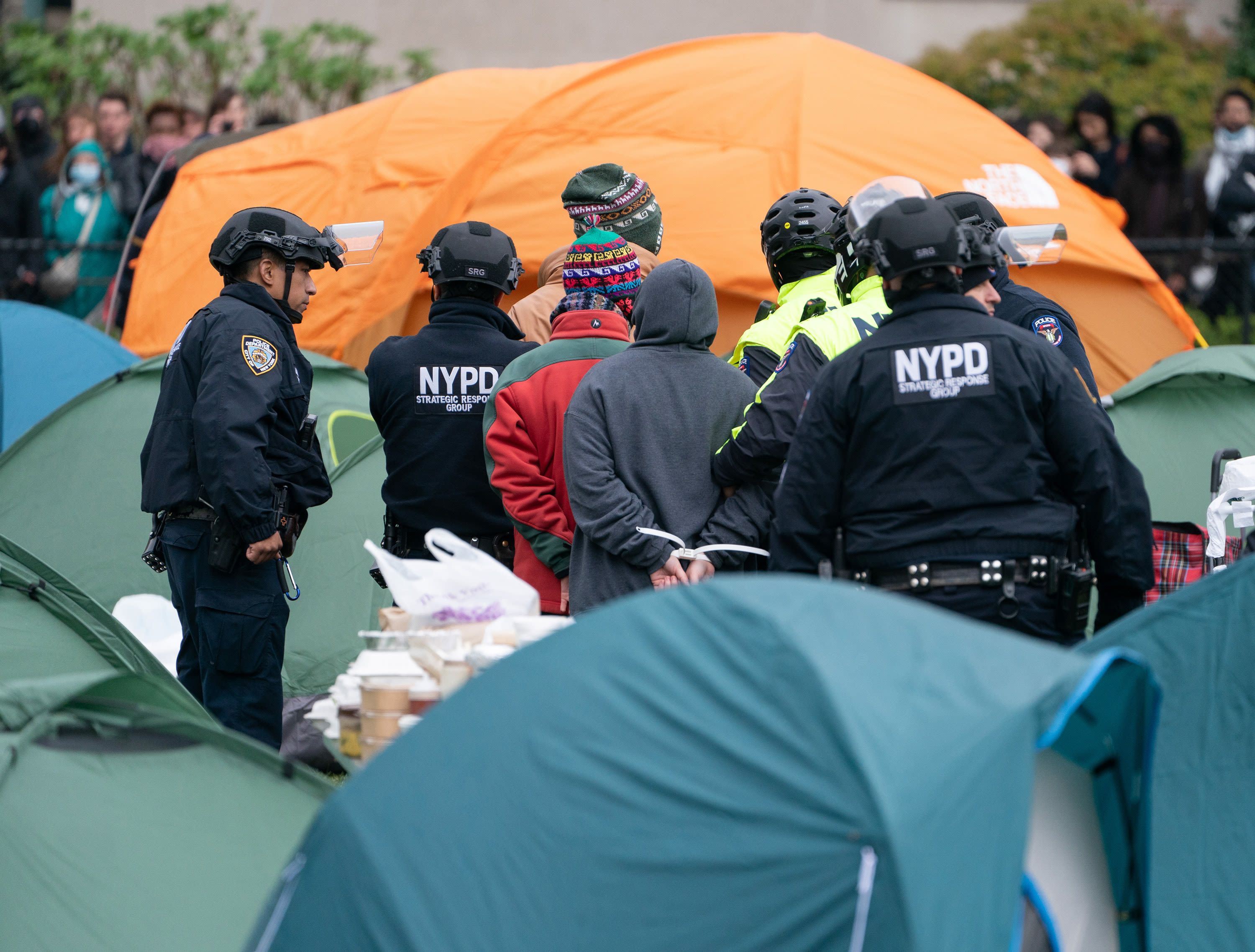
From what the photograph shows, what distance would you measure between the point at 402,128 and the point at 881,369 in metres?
5.58

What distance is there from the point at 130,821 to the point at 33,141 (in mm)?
10572

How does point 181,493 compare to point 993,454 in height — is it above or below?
below

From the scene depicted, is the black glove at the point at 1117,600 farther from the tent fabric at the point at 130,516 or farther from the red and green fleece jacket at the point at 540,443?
the tent fabric at the point at 130,516

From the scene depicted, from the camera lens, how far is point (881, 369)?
357 centimetres

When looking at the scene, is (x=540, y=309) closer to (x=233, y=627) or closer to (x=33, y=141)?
(x=233, y=627)

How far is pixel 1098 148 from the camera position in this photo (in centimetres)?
1170

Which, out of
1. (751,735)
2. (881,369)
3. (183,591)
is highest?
(881,369)

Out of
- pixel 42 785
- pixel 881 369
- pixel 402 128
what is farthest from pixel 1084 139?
pixel 42 785

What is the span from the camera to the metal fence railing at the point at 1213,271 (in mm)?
11320

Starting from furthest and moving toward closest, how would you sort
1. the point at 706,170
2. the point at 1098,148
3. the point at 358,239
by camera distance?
1. the point at 1098,148
2. the point at 706,170
3. the point at 358,239

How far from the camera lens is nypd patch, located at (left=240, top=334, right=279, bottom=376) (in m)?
4.50

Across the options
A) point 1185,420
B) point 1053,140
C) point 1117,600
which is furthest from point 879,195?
point 1053,140

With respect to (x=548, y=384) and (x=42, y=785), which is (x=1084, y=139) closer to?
(x=548, y=384)

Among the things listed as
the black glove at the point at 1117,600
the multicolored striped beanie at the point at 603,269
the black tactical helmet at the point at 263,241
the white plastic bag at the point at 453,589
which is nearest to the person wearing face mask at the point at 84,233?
the black tactical helmet at the point at 263,241
